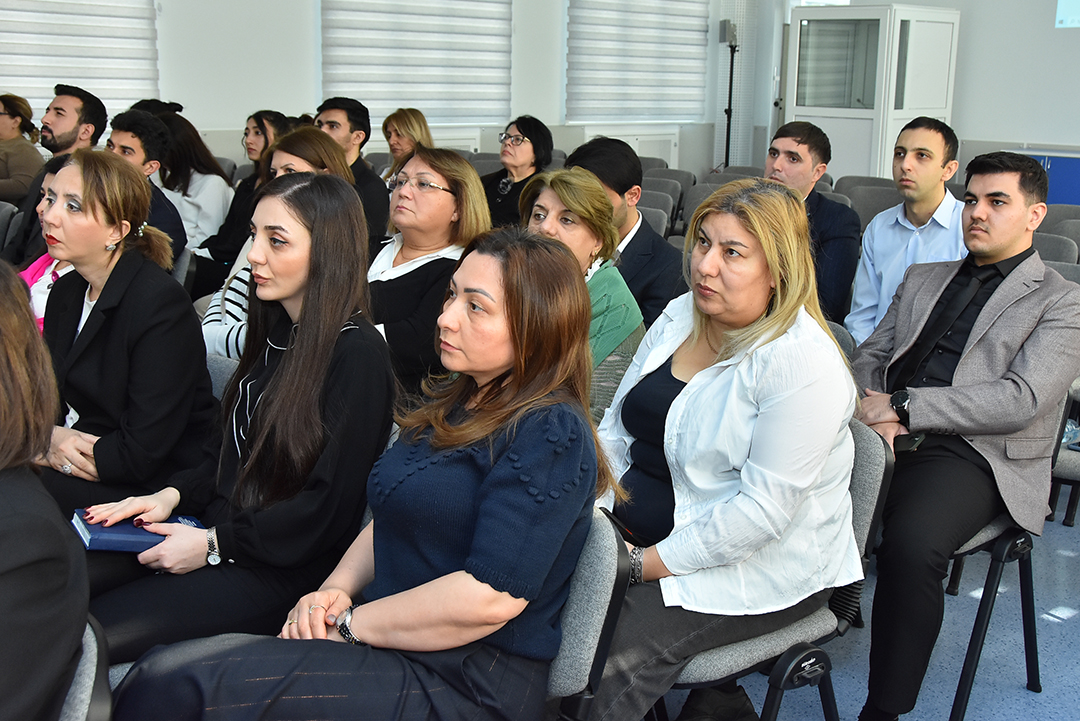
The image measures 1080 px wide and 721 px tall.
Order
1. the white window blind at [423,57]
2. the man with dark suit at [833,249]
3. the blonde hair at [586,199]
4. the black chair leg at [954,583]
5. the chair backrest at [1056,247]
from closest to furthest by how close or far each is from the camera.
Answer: the blonde hair at [586,199] < the black chair leg at [954,583] < the chair backrest at [1056,247] < the man with dark suit at [833,249] < the white window blind at [423,57]

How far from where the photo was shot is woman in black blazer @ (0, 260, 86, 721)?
120 centimetres

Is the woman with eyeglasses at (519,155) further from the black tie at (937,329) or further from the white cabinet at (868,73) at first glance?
the white cabinet at (868,73)

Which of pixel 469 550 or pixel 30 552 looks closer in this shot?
pixel 30 552

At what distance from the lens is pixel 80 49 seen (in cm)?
714

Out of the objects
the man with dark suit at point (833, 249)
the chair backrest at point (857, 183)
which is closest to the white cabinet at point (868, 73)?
the chair backrest at point (857, 183)

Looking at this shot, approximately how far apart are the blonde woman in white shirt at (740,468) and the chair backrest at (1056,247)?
2.03 metres

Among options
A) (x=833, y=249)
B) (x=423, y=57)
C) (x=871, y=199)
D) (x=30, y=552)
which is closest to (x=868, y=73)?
(x=871, y=199)

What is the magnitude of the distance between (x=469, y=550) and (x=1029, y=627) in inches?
66.5

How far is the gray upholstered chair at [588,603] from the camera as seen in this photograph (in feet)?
5.04

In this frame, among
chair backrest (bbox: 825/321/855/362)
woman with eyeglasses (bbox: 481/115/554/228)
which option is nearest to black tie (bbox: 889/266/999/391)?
chair backrest (bbox: 825/321/855/362)

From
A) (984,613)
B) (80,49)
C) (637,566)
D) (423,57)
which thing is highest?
(423,57)

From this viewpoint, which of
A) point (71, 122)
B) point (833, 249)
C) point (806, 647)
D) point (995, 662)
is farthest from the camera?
point (71, 122)

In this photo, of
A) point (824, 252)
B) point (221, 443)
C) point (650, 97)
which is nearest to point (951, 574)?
point (824, 252)

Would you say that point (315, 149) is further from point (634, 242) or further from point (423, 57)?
point (423, 57)
